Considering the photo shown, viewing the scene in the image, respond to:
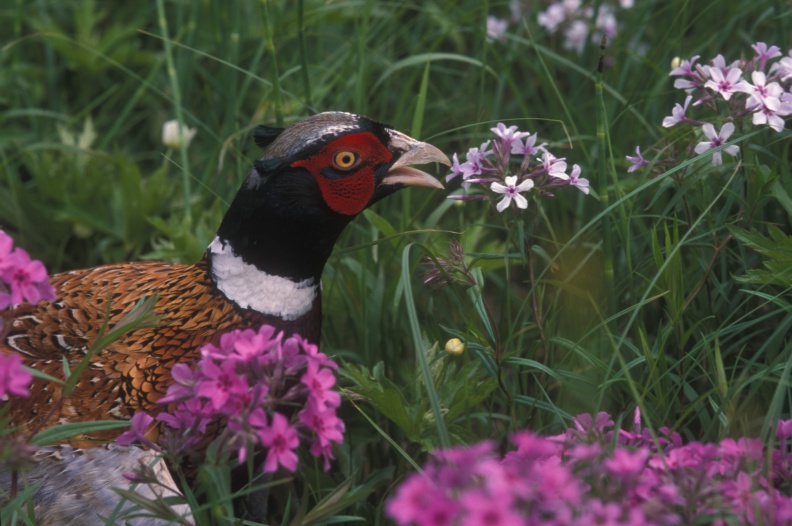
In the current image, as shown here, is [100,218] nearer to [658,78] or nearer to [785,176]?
[658,78]

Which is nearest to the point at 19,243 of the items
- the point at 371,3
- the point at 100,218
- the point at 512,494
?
the point at 100,218

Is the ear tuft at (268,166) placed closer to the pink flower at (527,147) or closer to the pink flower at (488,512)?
the pink flower at (527,147)

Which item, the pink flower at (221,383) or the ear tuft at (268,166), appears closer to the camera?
the pink flower at (221,383)

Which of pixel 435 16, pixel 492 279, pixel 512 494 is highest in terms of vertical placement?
pixel 435 16

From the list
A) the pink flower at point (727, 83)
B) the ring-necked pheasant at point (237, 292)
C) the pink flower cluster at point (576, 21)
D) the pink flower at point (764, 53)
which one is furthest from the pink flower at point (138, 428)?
the pink flower cluster at point (576, 21)

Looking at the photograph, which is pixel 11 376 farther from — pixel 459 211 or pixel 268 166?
pixel 459 211

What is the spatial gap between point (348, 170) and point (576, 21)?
220 cm

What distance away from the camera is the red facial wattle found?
2.63 metres

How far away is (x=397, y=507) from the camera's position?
1.41 m

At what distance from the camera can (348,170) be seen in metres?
2.65

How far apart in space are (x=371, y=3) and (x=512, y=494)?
2661 mm

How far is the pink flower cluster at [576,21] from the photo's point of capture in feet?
13.9

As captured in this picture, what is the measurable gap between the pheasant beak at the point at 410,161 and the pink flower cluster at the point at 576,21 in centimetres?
161

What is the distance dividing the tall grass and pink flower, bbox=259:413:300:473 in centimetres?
28
